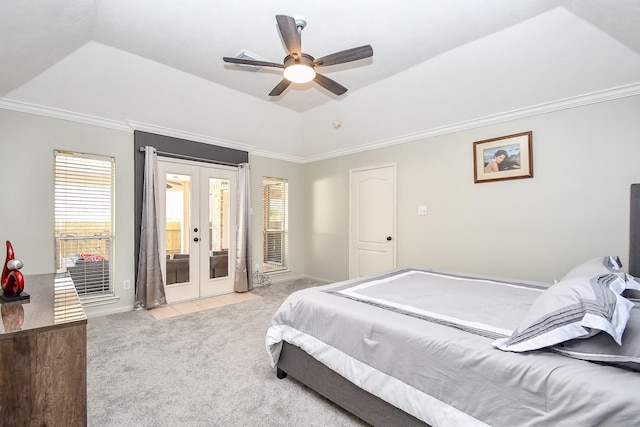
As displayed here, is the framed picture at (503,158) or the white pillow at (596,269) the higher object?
the framed picture at (503,158)

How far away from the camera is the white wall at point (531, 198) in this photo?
3027mm

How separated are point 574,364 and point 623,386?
0.48 feet

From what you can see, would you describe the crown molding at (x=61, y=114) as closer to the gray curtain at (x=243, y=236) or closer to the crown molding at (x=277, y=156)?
the gray curtain at (x=243, y=236)

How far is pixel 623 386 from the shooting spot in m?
1.02

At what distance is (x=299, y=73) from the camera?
105 inches

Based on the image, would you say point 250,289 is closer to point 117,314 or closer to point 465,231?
point 117,314

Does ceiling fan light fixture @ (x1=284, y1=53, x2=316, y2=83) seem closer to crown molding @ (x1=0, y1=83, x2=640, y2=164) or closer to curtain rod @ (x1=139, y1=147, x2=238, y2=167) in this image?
crown molding @ (x1=0, y1=83, x2=640, y2=164)

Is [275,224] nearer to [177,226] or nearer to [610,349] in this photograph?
[177,226]

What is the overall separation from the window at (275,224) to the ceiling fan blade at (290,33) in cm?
330

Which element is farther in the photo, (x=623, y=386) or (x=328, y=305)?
(x=328, y=305)

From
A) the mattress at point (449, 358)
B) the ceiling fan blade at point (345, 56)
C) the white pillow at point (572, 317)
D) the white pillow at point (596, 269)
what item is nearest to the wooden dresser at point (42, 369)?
the mattress at point (449, 358)

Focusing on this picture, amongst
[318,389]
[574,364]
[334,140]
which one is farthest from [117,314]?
[574,364]

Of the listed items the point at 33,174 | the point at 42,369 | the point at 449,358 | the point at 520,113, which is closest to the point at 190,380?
the point at 42,369

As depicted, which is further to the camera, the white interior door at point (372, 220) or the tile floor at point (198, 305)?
the white interior door at point (372, 220)
